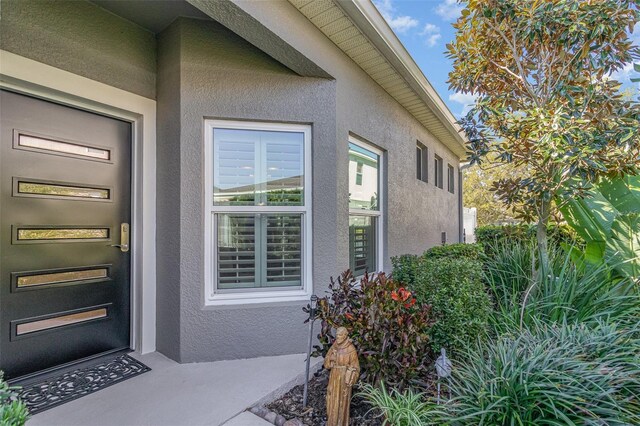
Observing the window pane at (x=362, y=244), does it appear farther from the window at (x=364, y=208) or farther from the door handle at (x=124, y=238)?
the door handle at (x=124, y=238)

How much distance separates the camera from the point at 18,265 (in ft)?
9.18

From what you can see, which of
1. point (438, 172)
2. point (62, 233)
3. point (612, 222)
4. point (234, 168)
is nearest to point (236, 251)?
point (234, 168)

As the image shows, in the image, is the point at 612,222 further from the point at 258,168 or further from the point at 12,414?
the point at 12,414

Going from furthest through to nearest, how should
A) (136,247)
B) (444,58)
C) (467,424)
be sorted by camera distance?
(444,58), (136,247), (467,424)

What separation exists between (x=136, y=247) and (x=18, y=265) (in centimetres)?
94

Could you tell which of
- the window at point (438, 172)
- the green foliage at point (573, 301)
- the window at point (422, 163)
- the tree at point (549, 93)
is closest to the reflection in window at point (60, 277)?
the green foliage at point (573, 301)

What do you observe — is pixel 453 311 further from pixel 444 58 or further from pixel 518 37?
pixel 444 58

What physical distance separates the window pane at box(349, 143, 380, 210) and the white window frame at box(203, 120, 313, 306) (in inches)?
35.5

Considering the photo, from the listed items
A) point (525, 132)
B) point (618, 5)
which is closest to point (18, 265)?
point (525, 132)

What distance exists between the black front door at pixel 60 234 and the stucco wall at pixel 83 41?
408 mm

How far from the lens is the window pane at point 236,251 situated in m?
3.56

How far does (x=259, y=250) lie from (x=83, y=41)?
103 inches

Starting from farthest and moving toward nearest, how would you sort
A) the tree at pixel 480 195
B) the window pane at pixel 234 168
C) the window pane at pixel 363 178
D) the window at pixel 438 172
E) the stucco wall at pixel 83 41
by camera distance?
the tree at pixel 480 195
the window at pixel 438 172
the window pane at pixel 363 178
the window pane at pixel 234 168
the stucco wall at pixel 83 41

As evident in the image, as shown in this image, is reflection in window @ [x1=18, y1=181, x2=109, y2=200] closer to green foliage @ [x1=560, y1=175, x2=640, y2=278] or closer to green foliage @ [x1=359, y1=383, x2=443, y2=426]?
green foliage @ [x1=359, y1=383, x2=443, y2=426]
